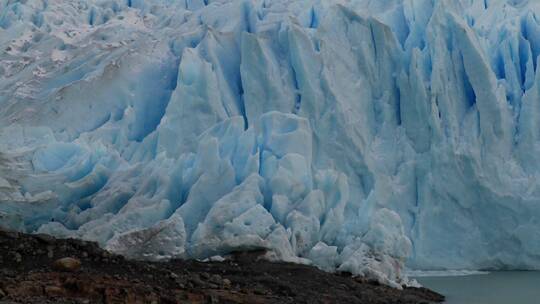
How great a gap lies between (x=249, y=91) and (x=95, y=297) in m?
8.27

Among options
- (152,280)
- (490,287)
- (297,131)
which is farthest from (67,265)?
(490,287)

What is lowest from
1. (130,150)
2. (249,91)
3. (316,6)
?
(130,150)

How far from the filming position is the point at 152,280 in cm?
749

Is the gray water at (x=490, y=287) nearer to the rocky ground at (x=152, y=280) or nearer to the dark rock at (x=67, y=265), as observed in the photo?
the rocky ground at (x=152, y=280)

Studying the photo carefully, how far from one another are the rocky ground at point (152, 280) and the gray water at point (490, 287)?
0.67 m

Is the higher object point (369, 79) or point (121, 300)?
point (369, 79)

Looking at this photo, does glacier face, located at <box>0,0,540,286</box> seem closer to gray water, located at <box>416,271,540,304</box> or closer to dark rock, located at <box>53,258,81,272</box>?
gray water, located at <box>416,271,540,304</box>

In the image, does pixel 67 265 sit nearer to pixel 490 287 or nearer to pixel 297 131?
pixel 297 131

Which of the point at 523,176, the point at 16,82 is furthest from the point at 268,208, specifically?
the point at 16,82

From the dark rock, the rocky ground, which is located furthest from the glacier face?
the dark rock

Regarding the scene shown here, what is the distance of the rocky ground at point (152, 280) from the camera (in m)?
6.54

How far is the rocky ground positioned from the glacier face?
119 cm

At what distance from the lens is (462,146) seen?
15148 millimetres

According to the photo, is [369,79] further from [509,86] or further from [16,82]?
[16,82]
